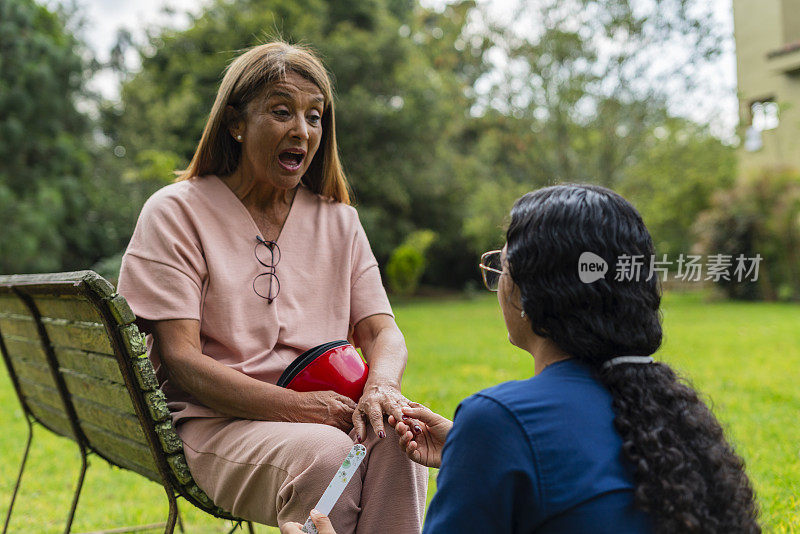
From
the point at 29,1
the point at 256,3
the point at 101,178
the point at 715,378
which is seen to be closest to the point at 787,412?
the point at 715,378

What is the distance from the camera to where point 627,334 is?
1229 millimetres

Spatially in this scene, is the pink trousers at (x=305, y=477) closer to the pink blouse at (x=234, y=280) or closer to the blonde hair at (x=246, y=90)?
the pink blouse at (x=234, y=280)

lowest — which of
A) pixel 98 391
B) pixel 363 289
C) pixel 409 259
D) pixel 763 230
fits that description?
pixel 409 259

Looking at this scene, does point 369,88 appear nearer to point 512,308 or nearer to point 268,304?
point 268,304

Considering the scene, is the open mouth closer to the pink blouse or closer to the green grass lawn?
the pink blouse

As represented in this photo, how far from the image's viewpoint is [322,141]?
8.41 ft

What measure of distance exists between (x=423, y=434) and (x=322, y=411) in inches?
12.3

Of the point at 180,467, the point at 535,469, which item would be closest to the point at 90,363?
the point at 180,467

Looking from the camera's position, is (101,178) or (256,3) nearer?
(256,3)

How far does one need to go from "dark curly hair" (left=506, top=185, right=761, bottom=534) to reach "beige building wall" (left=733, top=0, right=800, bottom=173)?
1906 cm

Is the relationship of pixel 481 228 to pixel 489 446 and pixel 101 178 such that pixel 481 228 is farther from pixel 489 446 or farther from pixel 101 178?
pixel 489 446

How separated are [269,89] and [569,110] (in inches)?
673

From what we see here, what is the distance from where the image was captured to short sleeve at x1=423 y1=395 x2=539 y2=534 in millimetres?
1120

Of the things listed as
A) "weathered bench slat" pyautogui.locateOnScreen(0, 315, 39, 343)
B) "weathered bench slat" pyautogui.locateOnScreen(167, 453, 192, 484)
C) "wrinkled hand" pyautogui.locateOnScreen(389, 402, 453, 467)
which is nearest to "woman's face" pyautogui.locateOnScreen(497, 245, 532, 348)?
"wrinkled hand" pyautogui.locateOnScreen(389, 402, 453, 467)
